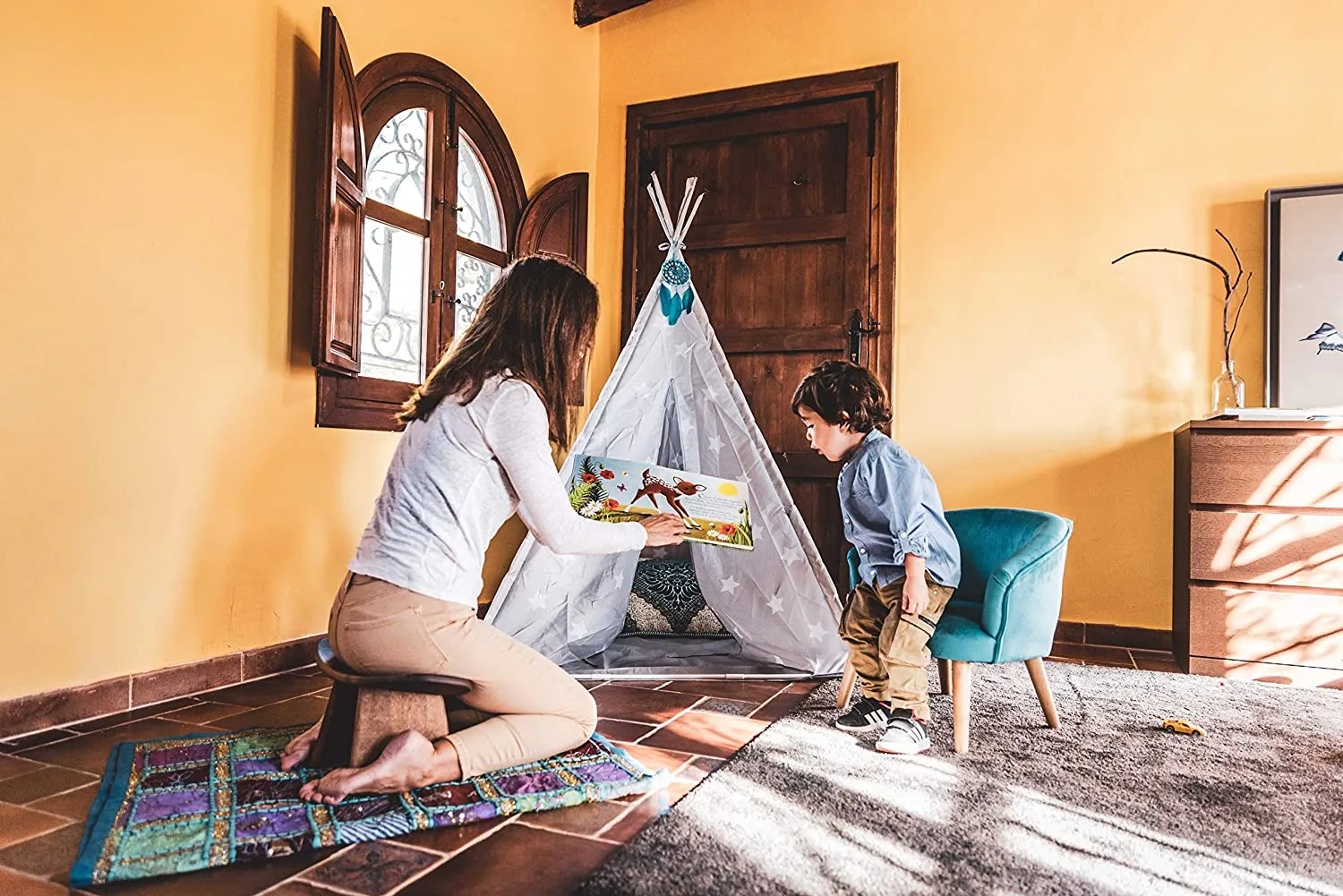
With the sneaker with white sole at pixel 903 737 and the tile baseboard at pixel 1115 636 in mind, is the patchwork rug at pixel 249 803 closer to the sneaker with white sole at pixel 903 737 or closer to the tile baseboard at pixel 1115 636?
the sneaker with white sole at pixel 903 737

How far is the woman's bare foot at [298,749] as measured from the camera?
191cm

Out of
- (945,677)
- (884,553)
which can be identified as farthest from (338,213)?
(945,677)

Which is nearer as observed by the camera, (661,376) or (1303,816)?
(1303,816)

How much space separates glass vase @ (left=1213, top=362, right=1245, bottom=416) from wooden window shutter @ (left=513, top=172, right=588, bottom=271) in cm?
252

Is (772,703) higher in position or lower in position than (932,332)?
lower

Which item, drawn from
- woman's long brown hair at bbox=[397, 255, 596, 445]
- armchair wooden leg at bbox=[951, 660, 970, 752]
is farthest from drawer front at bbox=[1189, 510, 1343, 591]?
woman's long brown hair at bbox=[397, 255, 596, 445]

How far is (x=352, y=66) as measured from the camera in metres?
3.05

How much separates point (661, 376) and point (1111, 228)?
190 cm

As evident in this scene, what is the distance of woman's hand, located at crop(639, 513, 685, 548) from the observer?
217cm

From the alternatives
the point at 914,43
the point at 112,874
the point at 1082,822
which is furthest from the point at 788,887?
the point at 914,43

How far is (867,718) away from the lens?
235 cm

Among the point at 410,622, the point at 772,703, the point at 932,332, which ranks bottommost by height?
the point at 772,703

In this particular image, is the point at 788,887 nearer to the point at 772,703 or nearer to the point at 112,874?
the point at 112,874

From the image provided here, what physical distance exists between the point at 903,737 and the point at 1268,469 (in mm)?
1686
